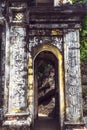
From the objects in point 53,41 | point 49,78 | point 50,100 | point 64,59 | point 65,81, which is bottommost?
point 50,100

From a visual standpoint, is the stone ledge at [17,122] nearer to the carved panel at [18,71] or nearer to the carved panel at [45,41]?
the carved panel at [18,71]

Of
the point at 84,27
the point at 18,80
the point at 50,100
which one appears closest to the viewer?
the point at 18,80

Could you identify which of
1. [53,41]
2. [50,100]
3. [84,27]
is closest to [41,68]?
[50,100]

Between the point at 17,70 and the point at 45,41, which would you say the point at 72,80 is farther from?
the point at 17,70

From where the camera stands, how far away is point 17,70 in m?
7.76

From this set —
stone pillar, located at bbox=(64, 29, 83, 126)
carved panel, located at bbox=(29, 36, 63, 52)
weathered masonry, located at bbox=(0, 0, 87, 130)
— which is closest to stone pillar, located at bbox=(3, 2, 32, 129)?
weathered masonry, located at bbox=(0, 0, 87, 130)

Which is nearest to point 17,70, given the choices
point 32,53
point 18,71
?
point 18,71

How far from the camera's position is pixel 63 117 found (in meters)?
7.87

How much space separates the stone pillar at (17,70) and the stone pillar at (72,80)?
1.24 meters

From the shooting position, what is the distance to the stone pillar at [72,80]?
7.78 metres

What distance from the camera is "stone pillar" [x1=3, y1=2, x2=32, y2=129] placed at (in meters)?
7.45

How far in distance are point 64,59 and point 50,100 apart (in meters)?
7.02

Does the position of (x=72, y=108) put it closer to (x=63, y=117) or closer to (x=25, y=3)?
(x=63, y=117)

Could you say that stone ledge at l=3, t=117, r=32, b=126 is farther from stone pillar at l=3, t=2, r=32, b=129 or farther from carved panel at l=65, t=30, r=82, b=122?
carved panel at l=65, t=30, r=82, b=122
